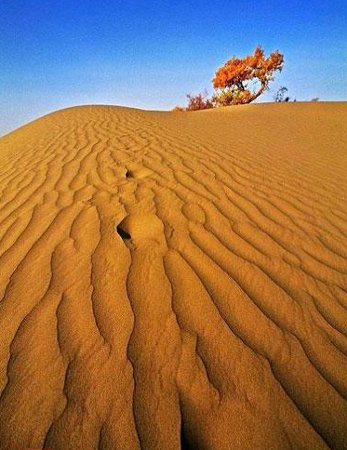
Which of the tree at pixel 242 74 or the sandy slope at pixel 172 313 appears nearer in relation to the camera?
the sandy slope at pixel 172 313

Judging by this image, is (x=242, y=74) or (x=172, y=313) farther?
(x=242, y=74)

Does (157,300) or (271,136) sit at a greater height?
(157,300)

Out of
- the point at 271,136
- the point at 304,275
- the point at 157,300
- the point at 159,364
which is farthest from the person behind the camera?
the point at 271,136

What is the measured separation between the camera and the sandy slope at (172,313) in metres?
1.16

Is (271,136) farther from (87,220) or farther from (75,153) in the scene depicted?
(87,220)

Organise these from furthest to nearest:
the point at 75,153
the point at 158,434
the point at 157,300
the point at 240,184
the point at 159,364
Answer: the point at 75,153 < the point at 240,184 < the point at 157,300 < the point at 159,364 < the point at 158,434

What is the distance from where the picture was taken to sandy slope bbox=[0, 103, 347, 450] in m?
1.16

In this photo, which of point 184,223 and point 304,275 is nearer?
point 304,275

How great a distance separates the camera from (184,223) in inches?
96.7

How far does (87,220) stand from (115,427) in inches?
65.1

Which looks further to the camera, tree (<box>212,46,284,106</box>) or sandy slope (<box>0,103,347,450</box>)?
tree (<box>212,46,284,106</box>)

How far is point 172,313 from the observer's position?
5.29 ft

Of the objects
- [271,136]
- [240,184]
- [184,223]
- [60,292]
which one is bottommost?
[271,136]

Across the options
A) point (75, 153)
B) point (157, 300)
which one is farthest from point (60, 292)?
point (75, 153)
